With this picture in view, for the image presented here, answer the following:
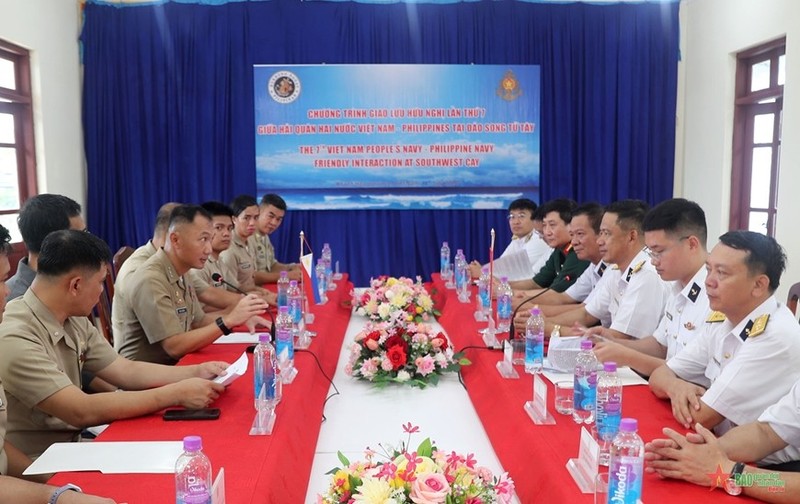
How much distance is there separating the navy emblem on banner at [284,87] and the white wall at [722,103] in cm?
353

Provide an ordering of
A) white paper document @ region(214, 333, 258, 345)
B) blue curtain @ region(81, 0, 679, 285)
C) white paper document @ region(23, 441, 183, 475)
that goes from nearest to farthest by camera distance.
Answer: white paper document @ region(23, 441, 183, 475), white paper document @ region(214, 333, 258, 345), blue curtain @ region(81, 0, 679, 285)

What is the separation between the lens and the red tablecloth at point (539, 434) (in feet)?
4.05

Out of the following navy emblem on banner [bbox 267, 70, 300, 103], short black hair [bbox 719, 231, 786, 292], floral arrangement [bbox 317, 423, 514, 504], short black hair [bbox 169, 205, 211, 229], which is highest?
navy emblem on banner [bbox 267, 70, 300, 103]

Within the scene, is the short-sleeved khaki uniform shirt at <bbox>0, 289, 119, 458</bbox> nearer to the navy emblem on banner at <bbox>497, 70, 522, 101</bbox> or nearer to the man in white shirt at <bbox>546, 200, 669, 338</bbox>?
the man in white shirt at <bbox>546, 200, 669, 338</bbox>

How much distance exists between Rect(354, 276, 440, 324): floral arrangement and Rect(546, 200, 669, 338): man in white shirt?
61 centimetres

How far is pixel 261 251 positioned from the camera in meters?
4.50

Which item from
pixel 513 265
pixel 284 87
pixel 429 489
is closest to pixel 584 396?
pixel 429 489

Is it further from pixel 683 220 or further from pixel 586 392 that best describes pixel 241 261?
pixel 586 392

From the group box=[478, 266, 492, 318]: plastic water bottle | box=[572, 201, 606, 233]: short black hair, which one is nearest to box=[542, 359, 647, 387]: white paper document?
box=[478, 266, 492, 318]: plastic water bottle

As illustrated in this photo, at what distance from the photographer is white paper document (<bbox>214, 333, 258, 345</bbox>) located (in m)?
2.46

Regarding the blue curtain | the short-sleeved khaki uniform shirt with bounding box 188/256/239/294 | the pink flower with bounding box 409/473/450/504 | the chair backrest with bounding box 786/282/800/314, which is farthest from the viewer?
the blue curtain

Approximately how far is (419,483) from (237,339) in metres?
1.60

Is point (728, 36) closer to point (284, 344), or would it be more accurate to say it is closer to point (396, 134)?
point (396, 134)

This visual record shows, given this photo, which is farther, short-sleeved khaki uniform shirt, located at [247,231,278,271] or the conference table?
short-sleeved khaki uniform shirt, located at [247,231,278,271]
